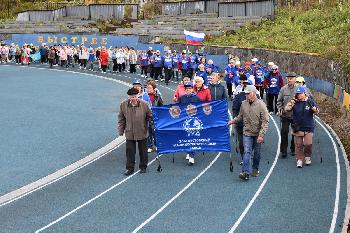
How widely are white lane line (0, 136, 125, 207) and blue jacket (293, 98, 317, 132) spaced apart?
464 cm

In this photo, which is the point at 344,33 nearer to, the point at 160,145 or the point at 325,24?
the point at 325,24

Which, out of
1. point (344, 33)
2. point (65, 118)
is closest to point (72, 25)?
point (344, 33)

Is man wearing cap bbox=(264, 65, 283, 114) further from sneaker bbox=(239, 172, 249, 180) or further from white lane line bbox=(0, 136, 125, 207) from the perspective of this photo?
sneaker bbox=(239, 172, 249, 180)

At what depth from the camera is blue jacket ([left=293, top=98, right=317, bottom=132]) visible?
13.6 meters

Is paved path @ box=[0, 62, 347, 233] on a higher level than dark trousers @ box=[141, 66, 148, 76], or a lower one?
lower

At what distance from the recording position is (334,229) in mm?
9469

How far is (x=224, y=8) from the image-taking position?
49.8m

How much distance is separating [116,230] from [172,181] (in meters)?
3.02

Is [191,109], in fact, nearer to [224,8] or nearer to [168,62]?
[168,62]

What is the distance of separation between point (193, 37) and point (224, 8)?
457 inches

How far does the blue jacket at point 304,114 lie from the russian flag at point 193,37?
81.4 ft

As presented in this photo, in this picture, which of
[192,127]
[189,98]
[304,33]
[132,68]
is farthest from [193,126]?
[132,68]

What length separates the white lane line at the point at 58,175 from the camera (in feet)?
37.8

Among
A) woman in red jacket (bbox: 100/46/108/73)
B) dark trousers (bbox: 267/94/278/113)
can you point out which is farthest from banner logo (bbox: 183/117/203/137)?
woman in red jacket (bbox: 100/46/108/73)
